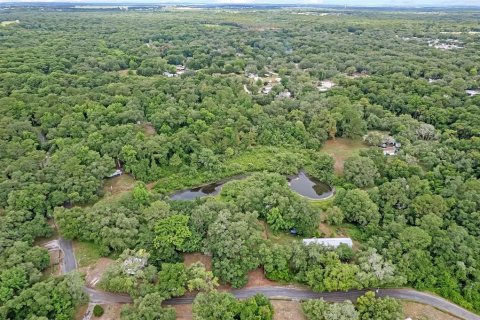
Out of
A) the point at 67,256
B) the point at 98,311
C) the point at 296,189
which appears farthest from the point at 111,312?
the point at 296,189

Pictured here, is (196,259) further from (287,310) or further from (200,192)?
(200,192)

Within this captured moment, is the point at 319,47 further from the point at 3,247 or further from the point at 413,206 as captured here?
the point at 3,247

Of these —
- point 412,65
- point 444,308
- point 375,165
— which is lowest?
point 444,308

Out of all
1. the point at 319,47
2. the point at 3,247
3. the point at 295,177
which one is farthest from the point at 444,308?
the point at 319,47

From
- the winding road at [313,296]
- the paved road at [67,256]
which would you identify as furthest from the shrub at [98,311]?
the paved road at [67,256]

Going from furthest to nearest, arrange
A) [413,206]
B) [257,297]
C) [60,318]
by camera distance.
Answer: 1. [413,206]
2. [257,297]
3. [60,318]

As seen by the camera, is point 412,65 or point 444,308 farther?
point 412,65

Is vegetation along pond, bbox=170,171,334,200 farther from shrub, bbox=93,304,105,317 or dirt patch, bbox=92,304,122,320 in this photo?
shrub, bbox=93,304,105,317
